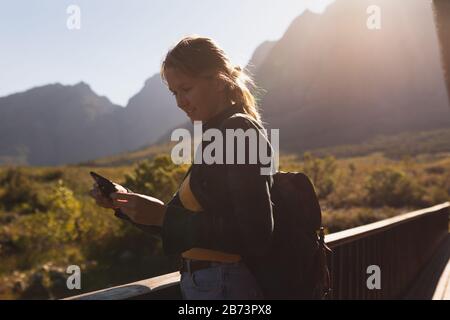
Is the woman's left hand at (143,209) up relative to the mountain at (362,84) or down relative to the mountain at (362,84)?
down

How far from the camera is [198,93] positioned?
1729 mm

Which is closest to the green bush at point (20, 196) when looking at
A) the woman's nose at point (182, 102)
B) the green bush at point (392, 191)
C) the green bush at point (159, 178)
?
the green bush at point (159, 178)

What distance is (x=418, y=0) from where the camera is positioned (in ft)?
371

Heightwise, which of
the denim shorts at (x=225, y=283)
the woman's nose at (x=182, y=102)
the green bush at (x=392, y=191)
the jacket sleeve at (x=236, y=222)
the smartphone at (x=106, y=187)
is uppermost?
the woman's nose at (x=182, y=102)

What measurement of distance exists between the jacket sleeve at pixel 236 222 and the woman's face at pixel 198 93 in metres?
0.26

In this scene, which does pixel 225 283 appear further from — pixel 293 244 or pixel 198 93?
pixel 198 93

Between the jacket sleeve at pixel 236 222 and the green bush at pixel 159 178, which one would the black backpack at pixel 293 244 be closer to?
the jacket sleeve at pixel 236 222

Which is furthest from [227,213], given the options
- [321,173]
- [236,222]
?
[321,173]

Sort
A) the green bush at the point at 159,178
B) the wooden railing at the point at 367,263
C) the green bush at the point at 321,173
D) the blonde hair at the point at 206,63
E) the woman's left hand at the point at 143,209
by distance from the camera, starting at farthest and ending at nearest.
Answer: the green bush at the point at 321,173 < the green bush at the point at 159,178 < the wooden railing at the point at 367,263 < the blonde hair at the point at 206,63 < the woman's left hand at the point at 143,209

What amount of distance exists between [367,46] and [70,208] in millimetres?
107352

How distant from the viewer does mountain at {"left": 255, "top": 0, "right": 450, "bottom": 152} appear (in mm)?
94750

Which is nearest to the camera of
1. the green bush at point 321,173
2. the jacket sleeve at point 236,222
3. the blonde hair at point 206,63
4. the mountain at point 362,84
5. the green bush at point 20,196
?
the jacket sleeve at point 236,222

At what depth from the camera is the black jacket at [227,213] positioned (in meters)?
1.46

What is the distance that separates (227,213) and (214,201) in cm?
5
